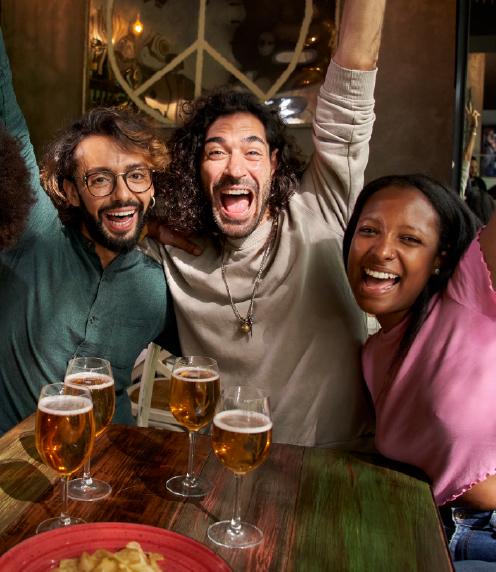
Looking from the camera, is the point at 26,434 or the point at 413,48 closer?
the point at 26,434

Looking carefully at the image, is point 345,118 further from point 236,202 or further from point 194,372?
point 194,372

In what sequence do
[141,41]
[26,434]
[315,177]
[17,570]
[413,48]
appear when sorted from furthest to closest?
[141,41]
[413,48]
[315,177]
[26,434]
[17,570]

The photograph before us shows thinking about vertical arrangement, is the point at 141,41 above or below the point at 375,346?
above

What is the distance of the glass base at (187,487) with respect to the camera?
3.42 feet

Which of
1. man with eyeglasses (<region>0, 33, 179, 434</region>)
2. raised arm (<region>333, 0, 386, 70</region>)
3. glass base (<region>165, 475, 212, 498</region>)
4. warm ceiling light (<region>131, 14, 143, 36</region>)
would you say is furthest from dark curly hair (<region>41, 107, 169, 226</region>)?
warm ceiling light (<region>131, 14, 143, 36</region>)

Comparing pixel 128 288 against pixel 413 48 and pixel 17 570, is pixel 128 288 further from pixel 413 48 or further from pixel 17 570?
pixel 413 48

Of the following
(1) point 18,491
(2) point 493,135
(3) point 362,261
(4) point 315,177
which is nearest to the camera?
(1) point 18,491

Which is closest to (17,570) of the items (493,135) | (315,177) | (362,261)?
(362,261)

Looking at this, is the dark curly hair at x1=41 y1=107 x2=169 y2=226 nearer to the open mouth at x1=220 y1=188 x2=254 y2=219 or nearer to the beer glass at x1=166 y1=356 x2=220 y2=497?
the open mouth at x1=220 y1=188 x2=254 y2=219

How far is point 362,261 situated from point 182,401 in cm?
62

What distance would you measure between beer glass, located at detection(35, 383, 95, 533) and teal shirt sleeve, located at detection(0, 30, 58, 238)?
0.86m

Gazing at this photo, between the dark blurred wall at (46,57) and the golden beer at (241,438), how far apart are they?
3.27 meters

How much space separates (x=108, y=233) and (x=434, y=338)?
2.95 ft

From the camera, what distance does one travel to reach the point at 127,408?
6.29 feet
